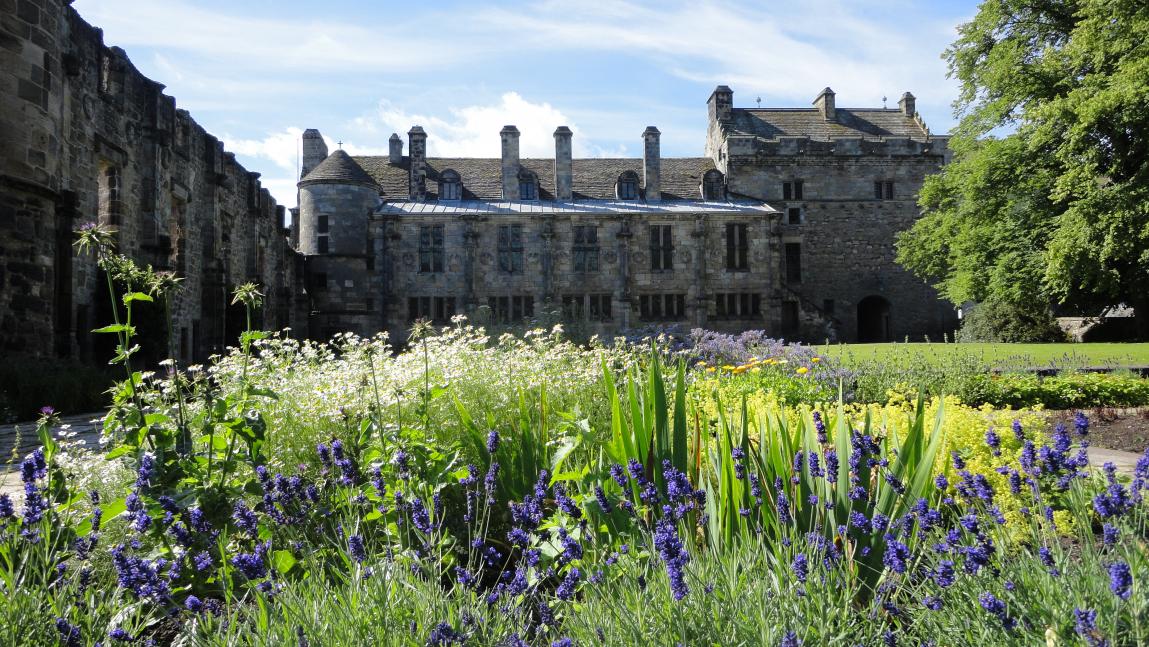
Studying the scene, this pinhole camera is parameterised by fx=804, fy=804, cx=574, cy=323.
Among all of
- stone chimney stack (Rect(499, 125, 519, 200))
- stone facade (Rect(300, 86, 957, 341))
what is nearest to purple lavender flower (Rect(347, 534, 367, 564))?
stone facade (Rect(300, 86, 957, 341))

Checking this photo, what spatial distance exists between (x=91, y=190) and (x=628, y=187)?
76.5ft

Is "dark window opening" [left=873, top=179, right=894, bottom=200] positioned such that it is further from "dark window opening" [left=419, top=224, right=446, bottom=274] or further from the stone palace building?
"dark window opening" [left=419, top=224, right=446, bottom=274]

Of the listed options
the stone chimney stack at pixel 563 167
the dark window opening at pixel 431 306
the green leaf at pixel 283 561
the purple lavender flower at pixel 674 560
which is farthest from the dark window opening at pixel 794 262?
the purple lavender flower at pixel 674 560

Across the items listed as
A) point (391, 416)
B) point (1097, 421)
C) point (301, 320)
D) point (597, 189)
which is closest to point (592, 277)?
point (597, 189)

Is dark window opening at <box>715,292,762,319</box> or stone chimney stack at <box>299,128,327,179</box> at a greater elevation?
stone chimney stack at <box>299,128,327,179</box>

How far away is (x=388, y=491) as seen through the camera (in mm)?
3506

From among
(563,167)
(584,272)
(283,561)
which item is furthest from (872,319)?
(283,561)

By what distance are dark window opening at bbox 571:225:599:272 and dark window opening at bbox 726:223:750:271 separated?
17.8ft

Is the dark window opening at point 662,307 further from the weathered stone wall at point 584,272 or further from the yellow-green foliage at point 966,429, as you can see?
the yellow-green foliage at point 966,429

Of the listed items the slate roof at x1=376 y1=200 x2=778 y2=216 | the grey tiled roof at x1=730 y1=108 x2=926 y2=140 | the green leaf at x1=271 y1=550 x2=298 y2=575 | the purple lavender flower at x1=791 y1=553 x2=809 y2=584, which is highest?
the grey tiled roof at x1=730 y1=108 x2=926 y2=140

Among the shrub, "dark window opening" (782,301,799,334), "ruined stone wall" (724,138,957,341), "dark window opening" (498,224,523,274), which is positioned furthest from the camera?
"ruined stone wall" (724,138,957,341)

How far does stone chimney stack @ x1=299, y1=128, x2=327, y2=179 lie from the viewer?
35250 millimetres

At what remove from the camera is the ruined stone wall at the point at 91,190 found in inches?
436

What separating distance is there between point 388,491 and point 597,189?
3206 centimetres
